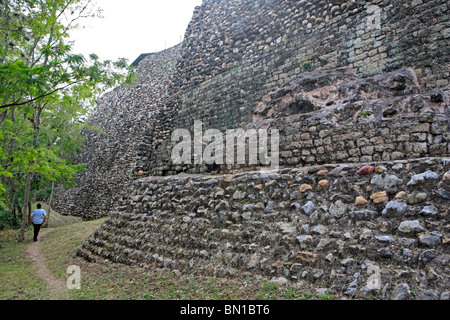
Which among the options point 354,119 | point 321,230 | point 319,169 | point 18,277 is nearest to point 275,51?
point 354,119

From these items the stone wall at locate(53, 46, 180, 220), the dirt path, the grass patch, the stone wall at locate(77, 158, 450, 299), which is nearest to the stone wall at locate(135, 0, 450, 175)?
the stone wall at locate(77, 158, 450, 299)

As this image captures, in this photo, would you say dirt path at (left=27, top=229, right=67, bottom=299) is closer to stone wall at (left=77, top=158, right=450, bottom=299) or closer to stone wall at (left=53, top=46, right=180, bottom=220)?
stone wall at (left=77, top=158, right=450, bottom=299)

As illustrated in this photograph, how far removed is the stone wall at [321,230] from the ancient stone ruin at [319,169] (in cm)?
2

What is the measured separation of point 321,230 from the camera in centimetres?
363

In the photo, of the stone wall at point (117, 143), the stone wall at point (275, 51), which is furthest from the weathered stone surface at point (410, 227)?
the stone wall at point (117, 143)

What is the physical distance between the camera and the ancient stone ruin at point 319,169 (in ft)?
10.2

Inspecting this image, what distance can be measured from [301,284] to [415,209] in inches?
63.1

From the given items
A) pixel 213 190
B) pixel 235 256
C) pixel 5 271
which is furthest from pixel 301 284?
pixel 5 271

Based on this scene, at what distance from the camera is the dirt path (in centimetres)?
503

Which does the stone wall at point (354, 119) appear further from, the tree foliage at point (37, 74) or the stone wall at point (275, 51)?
the tree foliage at point (37, 74)

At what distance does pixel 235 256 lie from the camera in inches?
163

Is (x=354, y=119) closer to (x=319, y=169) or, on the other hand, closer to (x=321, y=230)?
(x=319, y=169)
